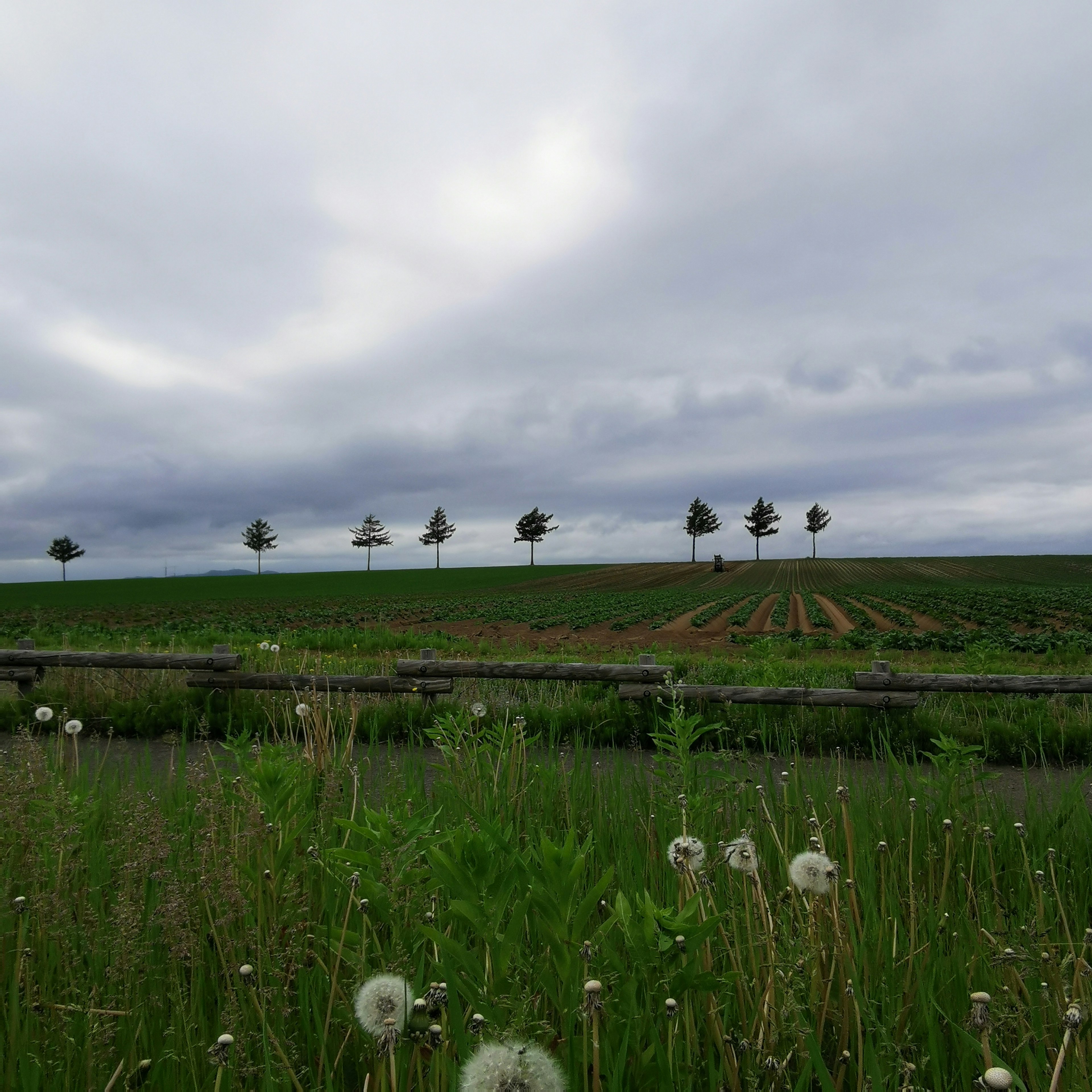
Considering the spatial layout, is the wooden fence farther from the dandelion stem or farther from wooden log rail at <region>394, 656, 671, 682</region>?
the dandelion stem

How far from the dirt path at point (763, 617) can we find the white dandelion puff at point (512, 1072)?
2446 centimetres

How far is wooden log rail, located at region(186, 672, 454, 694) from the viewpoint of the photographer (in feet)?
28.8

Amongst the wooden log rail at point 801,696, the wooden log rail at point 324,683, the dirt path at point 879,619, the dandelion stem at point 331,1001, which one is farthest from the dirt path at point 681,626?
the dandelion stem at point 331,1001

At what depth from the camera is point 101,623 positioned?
105 feet

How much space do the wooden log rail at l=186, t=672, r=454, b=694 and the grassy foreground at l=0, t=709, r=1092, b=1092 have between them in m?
5.27

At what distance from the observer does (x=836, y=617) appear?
31.5 m

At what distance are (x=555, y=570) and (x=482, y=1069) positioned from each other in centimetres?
8708

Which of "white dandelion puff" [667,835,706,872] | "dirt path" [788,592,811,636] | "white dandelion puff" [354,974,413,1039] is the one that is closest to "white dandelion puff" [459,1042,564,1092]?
"white dandelion puff" [354,974,413,1039]

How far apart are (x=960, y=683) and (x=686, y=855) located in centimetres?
773

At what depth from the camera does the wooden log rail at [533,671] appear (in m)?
8.38

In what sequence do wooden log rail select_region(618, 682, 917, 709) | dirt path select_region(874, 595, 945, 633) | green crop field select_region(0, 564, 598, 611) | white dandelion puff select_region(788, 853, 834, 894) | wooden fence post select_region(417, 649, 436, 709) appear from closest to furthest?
white dandelion puff select_region(788, 853, 834, 894) < wooden log rail select_region(618, 682, 917, 709) < wooden fence post select_region(417, 649, 436, 709) < dirt path select_region(874, 595, 945, 633) < green crop field select_region(0, 564, 598, 611)

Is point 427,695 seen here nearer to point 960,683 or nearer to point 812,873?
point 960,683

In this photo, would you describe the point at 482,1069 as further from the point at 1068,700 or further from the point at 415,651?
the point at 415,651

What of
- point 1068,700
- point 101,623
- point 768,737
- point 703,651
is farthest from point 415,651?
point 101,623
